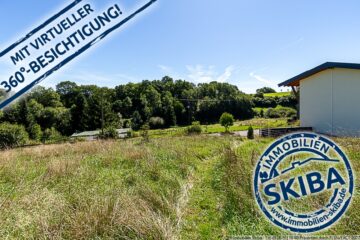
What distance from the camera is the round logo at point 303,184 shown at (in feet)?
10.6

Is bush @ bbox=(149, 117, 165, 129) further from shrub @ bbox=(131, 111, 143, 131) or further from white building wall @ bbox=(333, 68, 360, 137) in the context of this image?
white building wall @ bbox=(333, 68, 360, 137)

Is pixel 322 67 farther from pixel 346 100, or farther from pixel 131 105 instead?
pixel 131 105

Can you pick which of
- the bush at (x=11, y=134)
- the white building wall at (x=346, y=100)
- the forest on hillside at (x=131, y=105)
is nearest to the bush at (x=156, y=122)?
the forest on hillside at (x=131, y=105)

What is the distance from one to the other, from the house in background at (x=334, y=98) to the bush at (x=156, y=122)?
140 ft

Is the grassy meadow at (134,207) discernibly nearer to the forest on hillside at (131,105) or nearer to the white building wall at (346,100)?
the white building wall at (346,100)

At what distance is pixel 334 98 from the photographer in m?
13.4

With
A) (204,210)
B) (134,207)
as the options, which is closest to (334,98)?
(204,210)

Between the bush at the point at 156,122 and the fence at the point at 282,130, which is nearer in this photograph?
the fence at the point at 282,130

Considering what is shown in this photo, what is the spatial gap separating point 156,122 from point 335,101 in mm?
45179

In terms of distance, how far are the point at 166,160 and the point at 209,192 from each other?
8.82 ft

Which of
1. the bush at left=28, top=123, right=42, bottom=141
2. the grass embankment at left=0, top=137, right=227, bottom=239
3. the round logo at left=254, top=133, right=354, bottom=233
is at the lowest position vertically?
the round logo at left=254, top=133, right=354, bottom=233

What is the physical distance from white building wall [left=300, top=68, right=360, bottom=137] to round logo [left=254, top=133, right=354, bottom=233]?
8.84 metres

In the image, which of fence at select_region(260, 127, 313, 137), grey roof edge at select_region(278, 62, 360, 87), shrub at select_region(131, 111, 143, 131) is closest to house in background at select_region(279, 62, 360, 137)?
grey roof edge at select_region(278, 62, 360, 87)

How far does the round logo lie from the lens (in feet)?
10.6
